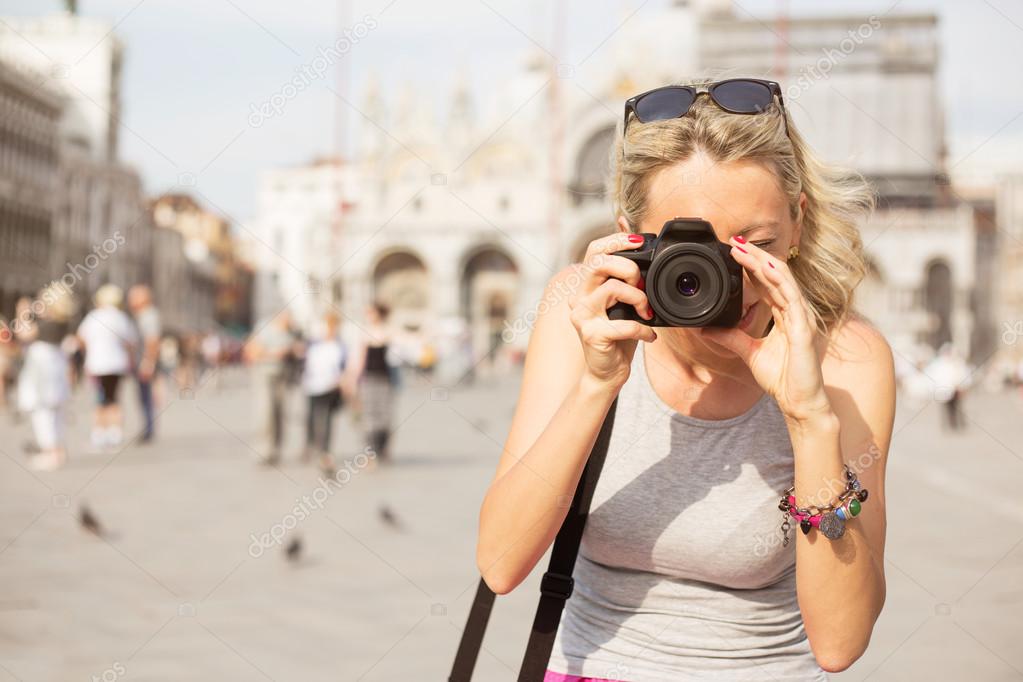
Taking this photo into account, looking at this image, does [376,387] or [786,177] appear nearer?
[786,177]

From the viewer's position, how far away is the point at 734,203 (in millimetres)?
1617

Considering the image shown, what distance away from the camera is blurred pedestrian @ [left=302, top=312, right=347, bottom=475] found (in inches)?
432

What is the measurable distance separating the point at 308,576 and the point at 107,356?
632cm

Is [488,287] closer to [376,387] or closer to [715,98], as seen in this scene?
[376,387]

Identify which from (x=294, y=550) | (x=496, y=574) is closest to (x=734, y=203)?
(x=496, y=574)

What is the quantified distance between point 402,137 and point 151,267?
55.2 ft

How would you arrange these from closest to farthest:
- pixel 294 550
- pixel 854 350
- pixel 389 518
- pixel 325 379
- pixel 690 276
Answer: pixel 690 276, pixel 854 350, pixel 294 550, pixel 389 518, pixel 325 379

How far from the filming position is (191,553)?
623cm

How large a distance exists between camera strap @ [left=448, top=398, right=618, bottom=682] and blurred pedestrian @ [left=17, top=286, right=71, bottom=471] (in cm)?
937

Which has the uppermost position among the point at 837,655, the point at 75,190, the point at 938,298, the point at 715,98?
the point at 715,98

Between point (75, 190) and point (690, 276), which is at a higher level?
point (690, 276)

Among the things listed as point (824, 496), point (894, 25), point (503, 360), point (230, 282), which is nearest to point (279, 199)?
point (230, 282)

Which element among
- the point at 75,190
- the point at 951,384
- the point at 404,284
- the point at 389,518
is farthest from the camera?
the point at 404,284

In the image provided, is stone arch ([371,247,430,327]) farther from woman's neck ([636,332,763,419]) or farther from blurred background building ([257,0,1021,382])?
woman's neck ([636,332,763,419])
